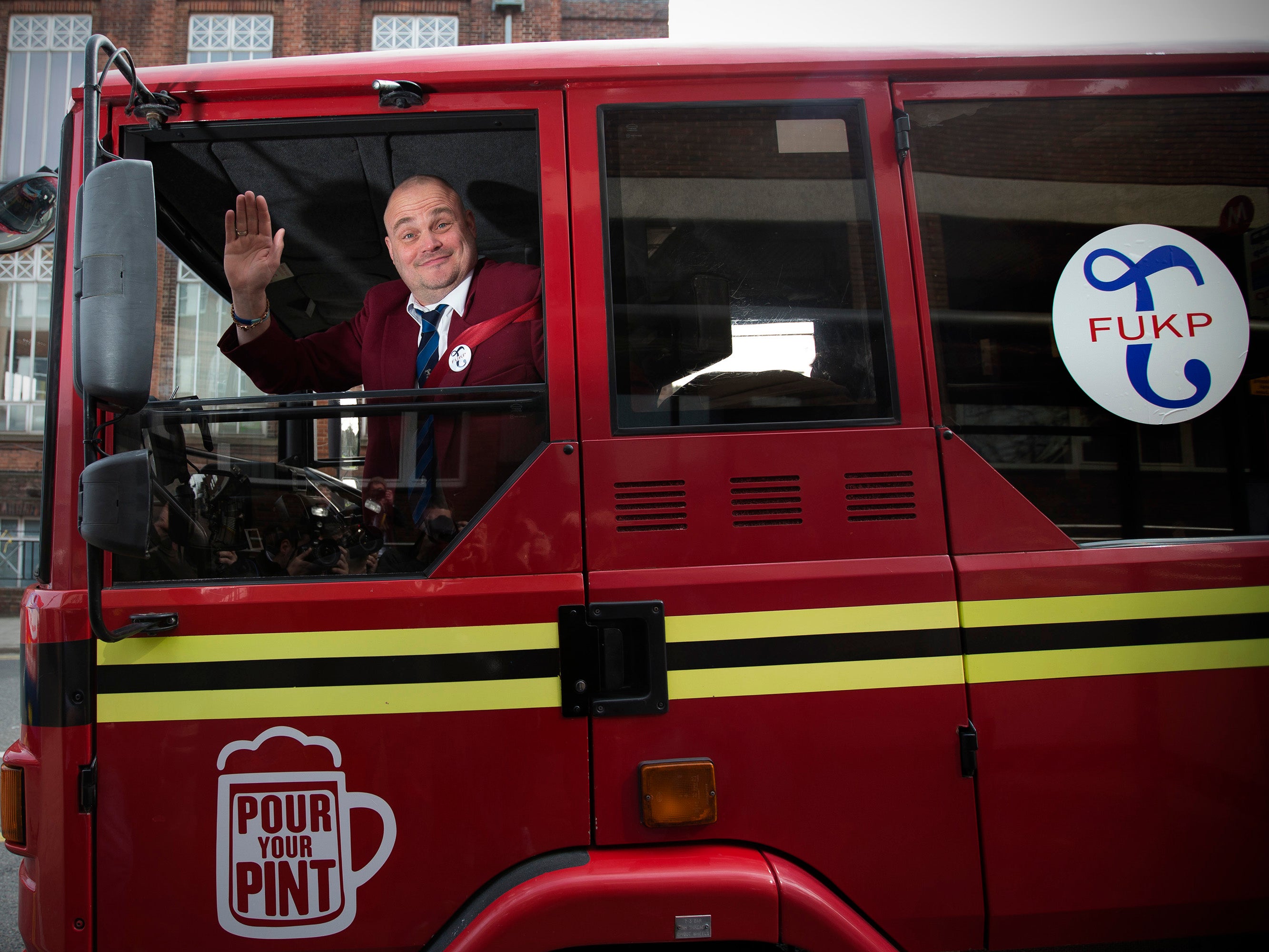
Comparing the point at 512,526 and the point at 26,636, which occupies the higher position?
the point at 512,526

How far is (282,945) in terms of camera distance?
167cm

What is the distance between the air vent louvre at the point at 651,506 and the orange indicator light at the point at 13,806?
4.85 feet

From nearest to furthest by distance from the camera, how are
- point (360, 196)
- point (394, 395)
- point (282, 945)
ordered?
1. point (282, 945)
2. point (394, 395)
3. point (360, 196)

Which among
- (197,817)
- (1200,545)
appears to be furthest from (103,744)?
(1200,545)

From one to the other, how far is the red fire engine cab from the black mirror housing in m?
0.01

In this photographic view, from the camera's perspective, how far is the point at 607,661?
1.71m

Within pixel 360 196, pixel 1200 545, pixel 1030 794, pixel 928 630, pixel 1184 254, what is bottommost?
pixel 1030 794

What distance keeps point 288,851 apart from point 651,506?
110cm

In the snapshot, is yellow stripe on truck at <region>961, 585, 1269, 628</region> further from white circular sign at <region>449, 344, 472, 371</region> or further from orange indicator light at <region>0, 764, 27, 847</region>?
orange indicator light at <region>0, 764, 27, 847</region>

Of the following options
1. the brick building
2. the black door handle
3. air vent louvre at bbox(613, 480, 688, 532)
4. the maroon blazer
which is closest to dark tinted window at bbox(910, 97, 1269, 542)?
air vent louvre at bbox(613, 480, 688, 532)

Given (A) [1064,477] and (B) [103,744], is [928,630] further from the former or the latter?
(B) [103,744]

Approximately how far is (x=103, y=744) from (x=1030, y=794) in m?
2.07

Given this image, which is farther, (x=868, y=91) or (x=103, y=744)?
(x=868, y=91)

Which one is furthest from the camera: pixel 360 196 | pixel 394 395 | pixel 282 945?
pixel 360 196
